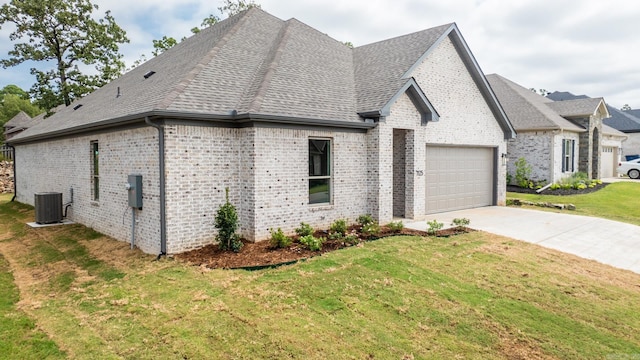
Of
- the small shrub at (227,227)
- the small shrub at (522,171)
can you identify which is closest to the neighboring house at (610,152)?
the small shrub at (522,171)

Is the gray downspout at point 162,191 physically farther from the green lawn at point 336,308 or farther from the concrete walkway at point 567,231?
the concrete walkway at point 567,231

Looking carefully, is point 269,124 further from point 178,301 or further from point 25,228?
point 25,228

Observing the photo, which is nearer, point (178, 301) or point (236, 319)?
point (236, 319)

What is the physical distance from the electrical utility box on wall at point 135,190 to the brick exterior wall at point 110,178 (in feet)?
0.34

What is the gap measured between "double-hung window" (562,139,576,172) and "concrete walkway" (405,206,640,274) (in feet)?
34.8

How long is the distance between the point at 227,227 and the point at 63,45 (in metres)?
27.0

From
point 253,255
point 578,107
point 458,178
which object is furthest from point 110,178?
point 578,107

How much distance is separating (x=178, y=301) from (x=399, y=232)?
6199 mm

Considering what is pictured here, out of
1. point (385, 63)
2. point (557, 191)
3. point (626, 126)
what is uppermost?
point (626, 126)

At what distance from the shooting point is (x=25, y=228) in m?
12.5

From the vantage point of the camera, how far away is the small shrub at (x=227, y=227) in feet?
27.2

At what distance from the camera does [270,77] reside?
1047 centimetres

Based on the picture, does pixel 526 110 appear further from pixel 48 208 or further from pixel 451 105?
pixel 48 208

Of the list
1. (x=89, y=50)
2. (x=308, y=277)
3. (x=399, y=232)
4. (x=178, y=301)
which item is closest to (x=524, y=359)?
(x=308, y=277)
